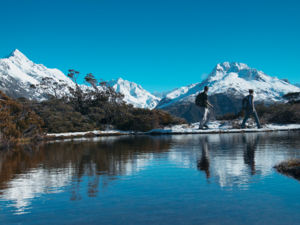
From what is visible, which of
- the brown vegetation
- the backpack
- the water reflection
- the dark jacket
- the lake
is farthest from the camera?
the backpack

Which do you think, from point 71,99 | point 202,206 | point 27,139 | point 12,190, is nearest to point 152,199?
point 202,206

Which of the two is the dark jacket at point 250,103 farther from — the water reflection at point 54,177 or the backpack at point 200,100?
the water reflection at point 54,177

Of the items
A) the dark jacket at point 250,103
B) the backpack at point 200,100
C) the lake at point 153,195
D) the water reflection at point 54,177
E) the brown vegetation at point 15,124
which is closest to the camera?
the lake at point 153,195

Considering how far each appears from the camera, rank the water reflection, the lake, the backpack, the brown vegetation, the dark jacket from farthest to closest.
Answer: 1. the backpack
2. the dark jacket
3. the brown vegetation
4. the water reflection
5. the lake

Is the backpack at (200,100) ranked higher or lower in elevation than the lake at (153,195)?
higher

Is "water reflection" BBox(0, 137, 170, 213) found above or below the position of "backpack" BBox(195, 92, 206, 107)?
below

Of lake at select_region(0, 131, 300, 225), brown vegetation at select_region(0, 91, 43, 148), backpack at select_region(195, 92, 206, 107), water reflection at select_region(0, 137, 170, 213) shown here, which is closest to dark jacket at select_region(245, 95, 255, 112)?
backpack at select_region(195, 92, 206, 107)

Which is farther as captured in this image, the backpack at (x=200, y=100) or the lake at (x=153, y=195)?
the backpack at (x=200, y=100)

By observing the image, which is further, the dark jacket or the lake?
the dark jacket

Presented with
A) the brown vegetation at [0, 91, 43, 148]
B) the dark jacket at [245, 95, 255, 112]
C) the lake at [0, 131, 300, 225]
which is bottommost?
the lake at [0, 131, 300, 225]

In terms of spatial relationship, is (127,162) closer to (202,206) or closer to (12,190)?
(12,190)

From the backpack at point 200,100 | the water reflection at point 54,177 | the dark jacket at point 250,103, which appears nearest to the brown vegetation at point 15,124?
the water reflection at point 54,177

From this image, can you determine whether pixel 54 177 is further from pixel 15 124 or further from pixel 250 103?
pixel 250 103

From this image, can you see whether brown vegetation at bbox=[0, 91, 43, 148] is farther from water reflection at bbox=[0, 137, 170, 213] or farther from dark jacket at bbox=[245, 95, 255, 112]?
dark jacket at bbox=[245, 95, 255, 112]
